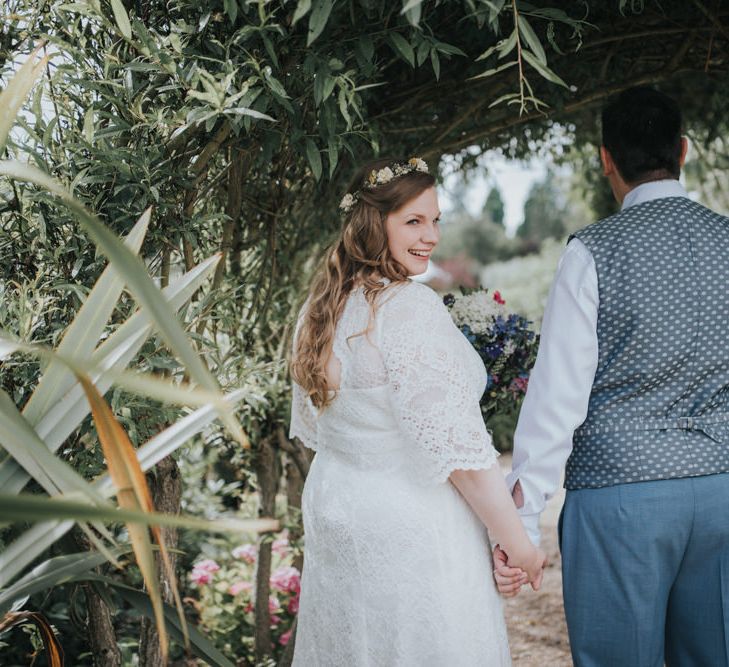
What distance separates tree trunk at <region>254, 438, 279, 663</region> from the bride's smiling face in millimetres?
1615

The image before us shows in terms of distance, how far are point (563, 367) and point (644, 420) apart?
0.22 meters

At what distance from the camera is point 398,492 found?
1958 mm

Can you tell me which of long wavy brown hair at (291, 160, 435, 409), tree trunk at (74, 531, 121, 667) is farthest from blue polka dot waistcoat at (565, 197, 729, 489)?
tree trunk at (74, 531, 121, 667)

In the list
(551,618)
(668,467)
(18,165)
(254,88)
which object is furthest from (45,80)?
(551,618)

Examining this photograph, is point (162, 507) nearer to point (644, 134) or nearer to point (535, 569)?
point (535, 569)

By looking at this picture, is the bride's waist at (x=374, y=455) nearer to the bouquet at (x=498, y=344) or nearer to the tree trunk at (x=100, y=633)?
the bouquet at (x=498, y=344)

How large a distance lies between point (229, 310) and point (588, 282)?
1.60 metres

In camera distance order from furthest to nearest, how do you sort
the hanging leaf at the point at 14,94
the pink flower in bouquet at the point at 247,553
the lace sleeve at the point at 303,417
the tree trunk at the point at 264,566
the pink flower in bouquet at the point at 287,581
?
the pink flower in bouquet at the point at 247,553 → the pink flower in bouquet at the point at 287,581 → the tree trunk at the point at 264,566 → the lace sleeve at the point at 303,417 → the hanging leaf at the point at 14,94

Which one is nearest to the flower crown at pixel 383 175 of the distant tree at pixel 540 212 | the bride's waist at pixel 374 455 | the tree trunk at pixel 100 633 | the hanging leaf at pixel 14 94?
the bride's waist at pixel 374 455

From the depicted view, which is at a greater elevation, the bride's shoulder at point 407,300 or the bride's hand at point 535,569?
the bride's shoulder at point 407,300

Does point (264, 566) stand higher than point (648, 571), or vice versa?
point (648, 571)

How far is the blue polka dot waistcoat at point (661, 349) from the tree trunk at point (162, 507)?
1335 mm

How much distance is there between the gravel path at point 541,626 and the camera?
3.74 metres

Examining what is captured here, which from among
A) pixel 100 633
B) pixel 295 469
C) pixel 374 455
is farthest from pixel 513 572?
pixel 295 469
